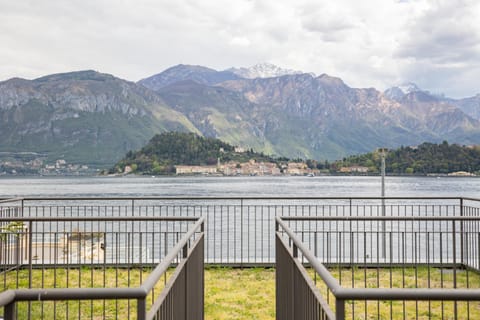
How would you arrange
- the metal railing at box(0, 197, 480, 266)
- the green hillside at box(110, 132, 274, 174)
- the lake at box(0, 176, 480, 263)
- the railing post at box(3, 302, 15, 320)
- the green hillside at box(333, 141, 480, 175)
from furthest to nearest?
the green hillside at box(110, 132, 274, 174) → the green hillside at box(333, 141, 480, 175) → the lake at box(0, 176, 480, 263) → the metal railing at box(0, 197, 480, 266) → the railing post at box(3, 302, 15, 320)

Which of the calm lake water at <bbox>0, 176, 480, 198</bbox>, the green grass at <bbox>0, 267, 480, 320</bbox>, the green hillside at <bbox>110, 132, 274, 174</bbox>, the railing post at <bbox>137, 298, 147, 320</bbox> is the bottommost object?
the calm lake water at <bbox>0, 176, 480, 198</bbox>

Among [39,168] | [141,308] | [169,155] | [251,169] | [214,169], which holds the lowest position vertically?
[251,169]

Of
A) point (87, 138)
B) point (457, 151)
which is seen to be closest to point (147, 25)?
point (87, 138)

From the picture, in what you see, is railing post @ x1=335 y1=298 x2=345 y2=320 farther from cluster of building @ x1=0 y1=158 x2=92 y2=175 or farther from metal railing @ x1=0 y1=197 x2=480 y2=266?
cluster of building @ x1=0 y1=158 x2=92 y2=175

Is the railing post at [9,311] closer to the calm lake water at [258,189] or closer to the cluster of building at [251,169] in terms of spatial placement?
the calm lake water at [258,189]

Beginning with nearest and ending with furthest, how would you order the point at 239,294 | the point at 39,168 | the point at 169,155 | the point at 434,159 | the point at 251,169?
the point at 239,294 < the point at 434,159 < the point at 169,155 < the point at 251,169 < the point at 39,168

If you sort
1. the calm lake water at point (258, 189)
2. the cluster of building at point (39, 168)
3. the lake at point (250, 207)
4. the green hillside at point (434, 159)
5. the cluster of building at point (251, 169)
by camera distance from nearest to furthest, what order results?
the lake at point (250, 207) < the calm lake water at point (258, 189) < the green hillside at point (434, 159) < the cluster of building at point (251, 169) < the cluster of building at point (39, 168)

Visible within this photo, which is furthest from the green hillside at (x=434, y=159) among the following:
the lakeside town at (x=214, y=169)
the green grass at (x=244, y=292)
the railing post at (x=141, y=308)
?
the railing post at (x=141, y=308)

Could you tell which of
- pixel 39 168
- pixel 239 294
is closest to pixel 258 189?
pixel 239 294

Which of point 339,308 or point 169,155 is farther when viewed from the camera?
point 169,155

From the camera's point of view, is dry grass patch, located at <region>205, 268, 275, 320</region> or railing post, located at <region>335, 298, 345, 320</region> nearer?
railing post, located at <region>335, 298, 345, 320</region>

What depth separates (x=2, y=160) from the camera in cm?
17225

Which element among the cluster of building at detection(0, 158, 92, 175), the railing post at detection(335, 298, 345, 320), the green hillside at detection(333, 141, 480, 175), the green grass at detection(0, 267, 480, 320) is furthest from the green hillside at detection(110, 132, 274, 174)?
the railing post at detection(335, 298, 345, 320)

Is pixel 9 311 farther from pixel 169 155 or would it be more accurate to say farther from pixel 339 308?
pixel 169 155
